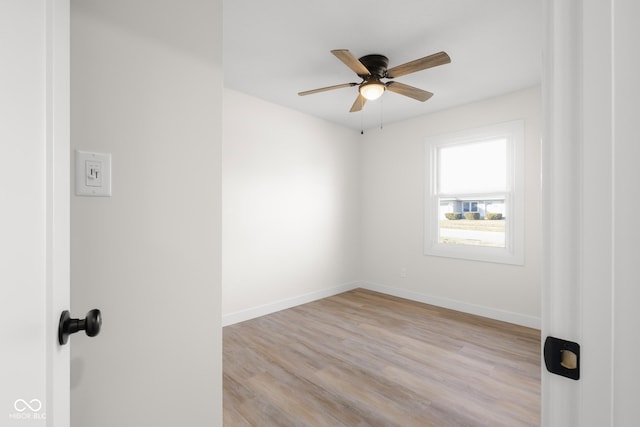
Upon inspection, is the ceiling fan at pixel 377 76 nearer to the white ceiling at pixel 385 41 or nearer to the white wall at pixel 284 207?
the white ceiling at pixel 385 41

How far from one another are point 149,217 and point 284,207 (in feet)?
8.93

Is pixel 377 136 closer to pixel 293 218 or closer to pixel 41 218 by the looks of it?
Result: pixel 293 218

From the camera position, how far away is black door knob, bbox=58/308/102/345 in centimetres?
61

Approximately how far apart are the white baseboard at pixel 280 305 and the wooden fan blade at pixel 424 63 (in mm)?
2871

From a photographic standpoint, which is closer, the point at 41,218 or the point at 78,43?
the point at 41,218

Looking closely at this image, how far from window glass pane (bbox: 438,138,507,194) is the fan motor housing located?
71.6 inches

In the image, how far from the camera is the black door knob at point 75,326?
615mm

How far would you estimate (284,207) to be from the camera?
147 inches

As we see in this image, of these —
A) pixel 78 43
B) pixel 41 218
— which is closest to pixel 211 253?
pixel 41 218

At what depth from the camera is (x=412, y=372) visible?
2.21 m

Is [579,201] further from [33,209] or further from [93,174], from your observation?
[93,174]

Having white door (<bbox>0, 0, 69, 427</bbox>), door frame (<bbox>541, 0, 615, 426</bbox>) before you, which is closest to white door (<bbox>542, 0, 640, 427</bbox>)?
door frame (<bbox>541, 0, 615, 426</bbox>)

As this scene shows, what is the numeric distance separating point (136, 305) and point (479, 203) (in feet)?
12.3

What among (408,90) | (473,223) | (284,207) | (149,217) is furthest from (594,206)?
(473,223)
